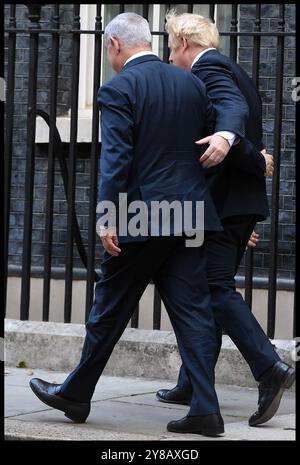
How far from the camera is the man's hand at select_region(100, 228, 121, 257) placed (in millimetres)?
5898

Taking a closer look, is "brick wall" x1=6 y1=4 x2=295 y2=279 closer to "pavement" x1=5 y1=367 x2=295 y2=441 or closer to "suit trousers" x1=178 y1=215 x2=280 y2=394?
"pavement" x1=5 y1=367 x2=295 y2=441

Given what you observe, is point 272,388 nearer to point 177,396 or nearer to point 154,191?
point 177,396

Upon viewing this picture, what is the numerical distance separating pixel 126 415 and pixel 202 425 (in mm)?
721

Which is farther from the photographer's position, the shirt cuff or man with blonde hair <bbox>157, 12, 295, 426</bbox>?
man with blonde hair <bbox>157, 12, 295, 426</bbox>

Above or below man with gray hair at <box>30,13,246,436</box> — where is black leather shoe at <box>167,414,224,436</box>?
below

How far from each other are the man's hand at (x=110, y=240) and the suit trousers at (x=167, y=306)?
55 mm

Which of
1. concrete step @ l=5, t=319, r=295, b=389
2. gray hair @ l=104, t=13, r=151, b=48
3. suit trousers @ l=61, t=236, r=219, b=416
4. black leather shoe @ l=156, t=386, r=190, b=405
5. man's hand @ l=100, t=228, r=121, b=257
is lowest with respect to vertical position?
black leather shoe @ l=156, t=386, r=190, b=405

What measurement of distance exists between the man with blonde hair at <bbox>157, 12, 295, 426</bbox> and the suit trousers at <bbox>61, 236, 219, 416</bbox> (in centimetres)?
27

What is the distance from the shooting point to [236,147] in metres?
6.06

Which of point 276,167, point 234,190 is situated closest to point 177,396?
point 234,190

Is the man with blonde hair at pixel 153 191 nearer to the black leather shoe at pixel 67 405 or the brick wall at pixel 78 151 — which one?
the black leather shoe at pixel 67 405

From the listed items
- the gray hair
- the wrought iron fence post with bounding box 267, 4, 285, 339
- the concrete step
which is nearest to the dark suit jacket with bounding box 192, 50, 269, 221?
the gray hair

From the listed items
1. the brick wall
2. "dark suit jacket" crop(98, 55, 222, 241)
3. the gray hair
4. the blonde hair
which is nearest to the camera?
"dark suit jacket" crop(98, 55, 222, 241)
